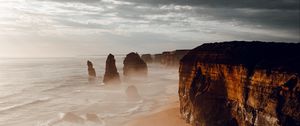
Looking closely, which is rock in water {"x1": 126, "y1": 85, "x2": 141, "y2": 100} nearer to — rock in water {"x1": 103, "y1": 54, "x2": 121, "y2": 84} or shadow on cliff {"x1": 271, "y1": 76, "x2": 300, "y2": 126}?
rock in water {"x1": 103, "y1": 54, "x2": 121, "y2": 84}

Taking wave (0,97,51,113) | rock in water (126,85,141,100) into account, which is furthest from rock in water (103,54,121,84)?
wave (0,97,51,113)

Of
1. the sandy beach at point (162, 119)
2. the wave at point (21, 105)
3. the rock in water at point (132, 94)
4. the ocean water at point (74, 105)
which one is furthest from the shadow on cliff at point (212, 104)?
the wave at point (21, 105)

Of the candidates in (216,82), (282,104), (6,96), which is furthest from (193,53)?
(6,96)

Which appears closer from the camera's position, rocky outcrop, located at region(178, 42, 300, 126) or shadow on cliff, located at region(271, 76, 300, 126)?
shadow on cliff, located at region(271, 76, 300, 126)

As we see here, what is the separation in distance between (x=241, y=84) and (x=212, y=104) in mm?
5177

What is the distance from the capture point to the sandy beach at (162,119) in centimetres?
3844

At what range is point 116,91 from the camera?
67062 mm

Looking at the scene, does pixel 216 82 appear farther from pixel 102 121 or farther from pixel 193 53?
pixel 102 121

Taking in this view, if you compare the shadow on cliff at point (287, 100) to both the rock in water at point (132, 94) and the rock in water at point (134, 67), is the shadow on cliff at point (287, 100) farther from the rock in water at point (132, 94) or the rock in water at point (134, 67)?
the rock in water at point (134, 67)

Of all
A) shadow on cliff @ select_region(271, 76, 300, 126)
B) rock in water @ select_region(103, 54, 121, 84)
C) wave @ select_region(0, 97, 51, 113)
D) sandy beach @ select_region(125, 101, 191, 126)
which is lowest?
wave @ select_region(0, 97, 51, 113)

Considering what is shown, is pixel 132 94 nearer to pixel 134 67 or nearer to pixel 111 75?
pixel 111 75

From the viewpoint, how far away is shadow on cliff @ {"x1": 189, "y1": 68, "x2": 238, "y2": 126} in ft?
106

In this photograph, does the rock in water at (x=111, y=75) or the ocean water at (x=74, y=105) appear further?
the rock in water at (x=111, y=75)

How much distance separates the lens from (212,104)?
110 feet
